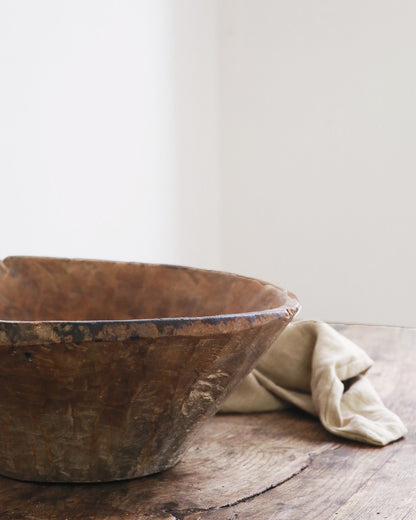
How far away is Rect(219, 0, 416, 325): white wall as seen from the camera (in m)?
2.67

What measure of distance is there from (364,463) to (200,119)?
2.21m

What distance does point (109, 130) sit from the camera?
2180mm

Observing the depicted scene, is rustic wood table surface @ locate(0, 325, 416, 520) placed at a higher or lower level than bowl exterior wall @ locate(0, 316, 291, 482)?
lower

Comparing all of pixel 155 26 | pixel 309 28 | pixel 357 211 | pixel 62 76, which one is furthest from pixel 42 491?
pixel 309 28

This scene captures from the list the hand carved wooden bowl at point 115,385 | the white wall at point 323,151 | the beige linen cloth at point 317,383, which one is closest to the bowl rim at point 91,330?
the hand carved wooden bowl at point 115,385

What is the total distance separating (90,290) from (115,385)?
0.41 metres

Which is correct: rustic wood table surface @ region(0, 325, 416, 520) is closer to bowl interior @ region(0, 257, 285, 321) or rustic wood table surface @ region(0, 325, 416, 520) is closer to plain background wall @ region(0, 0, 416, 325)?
bowl interior @ region(0, 257, 285, 321)

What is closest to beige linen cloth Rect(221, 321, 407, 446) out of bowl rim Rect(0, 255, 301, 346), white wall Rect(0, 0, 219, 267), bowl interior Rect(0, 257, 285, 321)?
bowl interior Rect(0, 257, 285, 321)

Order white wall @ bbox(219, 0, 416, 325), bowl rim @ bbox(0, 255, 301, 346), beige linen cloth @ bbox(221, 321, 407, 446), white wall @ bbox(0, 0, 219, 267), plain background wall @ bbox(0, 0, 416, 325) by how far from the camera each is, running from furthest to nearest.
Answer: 1. white wall @ bbox(219, 0, 416, 325)
2. plain background wall @ bbox(0, 0, 416, 325)
3. white wall @ bbox(0, 0, 219, 267)
4. beige linen cloth @ bbox(221, 321, 407, 446)
5. bowl rim @ bbox(0, 255, 301, 346)

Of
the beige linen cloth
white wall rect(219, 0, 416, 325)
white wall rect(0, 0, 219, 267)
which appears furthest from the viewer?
white wall rect(219, 0, 416, 325)

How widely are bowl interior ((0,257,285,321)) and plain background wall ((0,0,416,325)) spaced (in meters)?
0.93

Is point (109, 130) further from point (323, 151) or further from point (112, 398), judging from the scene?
point (112, 398)

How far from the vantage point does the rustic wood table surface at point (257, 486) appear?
0.61 metres

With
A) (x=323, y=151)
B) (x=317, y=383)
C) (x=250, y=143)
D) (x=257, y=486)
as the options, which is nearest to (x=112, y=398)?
(x=257, y=486)
